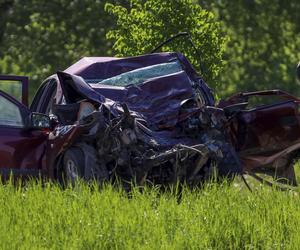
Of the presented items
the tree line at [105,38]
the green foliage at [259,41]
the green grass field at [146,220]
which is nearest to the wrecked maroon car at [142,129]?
the green grass field at [146,220]

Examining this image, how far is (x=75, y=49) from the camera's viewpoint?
35281 millimetres

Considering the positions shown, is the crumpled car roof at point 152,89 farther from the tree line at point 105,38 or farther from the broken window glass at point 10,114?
the tree line at point 105,38

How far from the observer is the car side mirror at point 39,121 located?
11031 millimetres

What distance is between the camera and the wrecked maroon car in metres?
10.5

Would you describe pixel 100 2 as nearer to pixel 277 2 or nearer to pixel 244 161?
pixel 277 2

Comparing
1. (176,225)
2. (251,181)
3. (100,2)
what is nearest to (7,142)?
(176,225)

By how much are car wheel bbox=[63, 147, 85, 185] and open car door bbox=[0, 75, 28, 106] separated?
1.21 m

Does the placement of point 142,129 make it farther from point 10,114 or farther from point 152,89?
point 10,114

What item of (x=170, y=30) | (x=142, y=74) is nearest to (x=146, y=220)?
(x=142, y=74)

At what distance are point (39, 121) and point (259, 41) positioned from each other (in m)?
25.5

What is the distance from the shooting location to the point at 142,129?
1065 centimetres

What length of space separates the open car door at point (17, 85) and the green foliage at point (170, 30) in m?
4.21

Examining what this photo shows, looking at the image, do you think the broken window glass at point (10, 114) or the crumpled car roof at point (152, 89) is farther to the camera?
the broken window glass at point (10, 114)

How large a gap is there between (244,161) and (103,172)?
1697 mm
